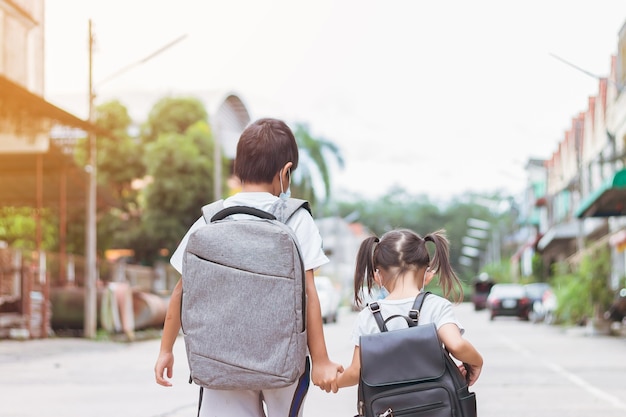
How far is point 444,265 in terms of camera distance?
4141 mm

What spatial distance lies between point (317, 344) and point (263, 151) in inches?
24.8

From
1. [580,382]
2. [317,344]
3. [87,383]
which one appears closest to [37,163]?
[87,383]

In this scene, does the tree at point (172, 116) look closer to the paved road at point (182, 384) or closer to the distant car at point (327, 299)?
the distant car at point (327, 299)

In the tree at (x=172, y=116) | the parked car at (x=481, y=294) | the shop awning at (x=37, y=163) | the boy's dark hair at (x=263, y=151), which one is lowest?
the parked car at (x=481, y=294)

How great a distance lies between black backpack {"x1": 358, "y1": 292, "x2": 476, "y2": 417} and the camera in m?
3.71

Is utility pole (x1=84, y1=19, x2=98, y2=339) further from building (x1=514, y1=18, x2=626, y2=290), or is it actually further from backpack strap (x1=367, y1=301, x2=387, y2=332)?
backpack strap (x1=367, y1=301, x2=387, y2=332)

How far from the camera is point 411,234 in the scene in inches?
159

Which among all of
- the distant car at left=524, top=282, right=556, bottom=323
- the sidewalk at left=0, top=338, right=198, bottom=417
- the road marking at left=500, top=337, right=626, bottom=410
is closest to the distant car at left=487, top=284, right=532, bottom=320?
the distant car at left=524, top=282, right=556, bottom=323

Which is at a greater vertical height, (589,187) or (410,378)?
(589,187)

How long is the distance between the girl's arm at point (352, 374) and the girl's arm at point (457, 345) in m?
0.28

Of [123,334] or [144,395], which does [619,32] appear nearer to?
[123,334]

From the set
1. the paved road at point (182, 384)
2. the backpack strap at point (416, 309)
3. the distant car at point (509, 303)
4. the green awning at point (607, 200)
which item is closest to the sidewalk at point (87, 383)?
the paved road at point (182, 384)

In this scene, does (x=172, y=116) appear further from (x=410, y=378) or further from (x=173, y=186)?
(x=410, y=378)

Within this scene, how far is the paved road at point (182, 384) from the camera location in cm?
942
